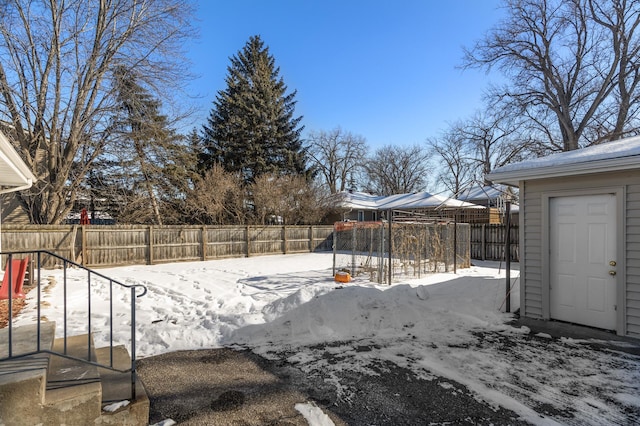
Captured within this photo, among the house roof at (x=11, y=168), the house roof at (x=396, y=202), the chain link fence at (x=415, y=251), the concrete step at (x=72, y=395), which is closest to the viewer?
the concrete step at (x=72, y=395)

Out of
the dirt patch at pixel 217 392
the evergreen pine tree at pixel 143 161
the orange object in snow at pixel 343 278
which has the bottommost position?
the orange object in snow at pixel 343 278

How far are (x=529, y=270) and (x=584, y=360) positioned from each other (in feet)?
6.57

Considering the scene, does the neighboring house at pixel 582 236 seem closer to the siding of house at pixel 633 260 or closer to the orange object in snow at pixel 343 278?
the siding of house at pixel 633 260

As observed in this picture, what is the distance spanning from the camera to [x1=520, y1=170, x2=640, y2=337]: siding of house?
4.84 m

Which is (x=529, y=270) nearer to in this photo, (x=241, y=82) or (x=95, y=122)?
(x=95, y=122)

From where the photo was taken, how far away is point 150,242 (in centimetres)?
1304

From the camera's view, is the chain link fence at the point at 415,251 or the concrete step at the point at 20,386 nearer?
the concrete step at the point at 20,386

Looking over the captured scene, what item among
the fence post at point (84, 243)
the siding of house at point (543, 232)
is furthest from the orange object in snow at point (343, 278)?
the fence post at point (84, 243)

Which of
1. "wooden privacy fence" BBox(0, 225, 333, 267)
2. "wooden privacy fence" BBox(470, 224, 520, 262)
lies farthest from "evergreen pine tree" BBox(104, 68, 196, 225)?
"wooden privacy fence" BBox(470, 224, 520, 262)

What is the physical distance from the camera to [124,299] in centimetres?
708

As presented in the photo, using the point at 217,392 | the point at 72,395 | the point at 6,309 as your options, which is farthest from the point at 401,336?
the point at 6,309

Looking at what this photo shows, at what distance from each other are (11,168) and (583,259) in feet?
30.8

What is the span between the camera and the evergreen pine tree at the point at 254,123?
77.8 feet

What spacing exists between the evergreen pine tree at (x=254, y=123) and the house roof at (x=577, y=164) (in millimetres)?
18844
